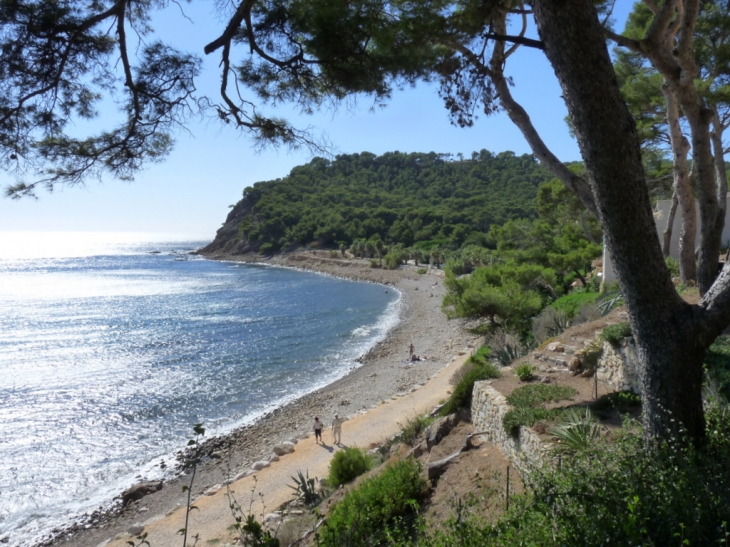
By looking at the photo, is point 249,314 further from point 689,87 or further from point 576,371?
point 689,87

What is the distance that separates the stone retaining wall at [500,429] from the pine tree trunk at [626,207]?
6.18ft

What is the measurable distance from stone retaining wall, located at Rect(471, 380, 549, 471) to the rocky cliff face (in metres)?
103

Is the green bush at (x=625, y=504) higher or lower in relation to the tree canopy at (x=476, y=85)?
lower

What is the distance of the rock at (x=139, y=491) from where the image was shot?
1209 centimetres

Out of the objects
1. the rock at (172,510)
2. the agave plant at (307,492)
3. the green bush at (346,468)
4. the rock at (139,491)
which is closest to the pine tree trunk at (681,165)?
the green bush at (346,468)

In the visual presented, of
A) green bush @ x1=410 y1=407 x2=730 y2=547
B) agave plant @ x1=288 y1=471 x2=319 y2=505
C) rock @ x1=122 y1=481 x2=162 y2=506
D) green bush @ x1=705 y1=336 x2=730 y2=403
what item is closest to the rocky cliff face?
rock @ x1=122 y1=481 x2=162 y2=506

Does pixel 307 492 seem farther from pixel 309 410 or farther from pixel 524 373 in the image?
pixel 309 410

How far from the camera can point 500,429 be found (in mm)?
7465

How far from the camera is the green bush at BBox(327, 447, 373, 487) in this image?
32.3ft

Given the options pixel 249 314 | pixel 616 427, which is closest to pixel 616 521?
pixel 616 427

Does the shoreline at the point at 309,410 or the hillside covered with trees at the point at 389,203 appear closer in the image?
the shoreline at the point at 309,410

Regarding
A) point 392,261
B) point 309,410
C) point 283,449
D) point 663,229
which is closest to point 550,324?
point 663,229

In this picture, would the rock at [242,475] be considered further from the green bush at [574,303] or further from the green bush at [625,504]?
the green bush at [625,504]

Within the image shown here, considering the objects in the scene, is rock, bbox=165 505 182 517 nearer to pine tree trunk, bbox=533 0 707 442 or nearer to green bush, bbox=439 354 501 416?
green bush, bbox=439 354 501 416
